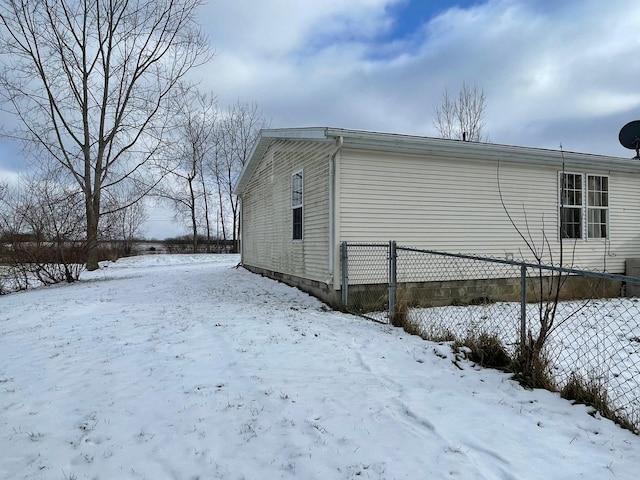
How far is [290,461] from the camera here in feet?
7.56

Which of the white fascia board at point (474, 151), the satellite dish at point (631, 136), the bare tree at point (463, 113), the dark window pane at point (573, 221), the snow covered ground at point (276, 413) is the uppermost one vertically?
the bare tree at point (463, 113)

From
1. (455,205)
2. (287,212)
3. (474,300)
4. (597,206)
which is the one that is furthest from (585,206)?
(287,212)

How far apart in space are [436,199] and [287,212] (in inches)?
144

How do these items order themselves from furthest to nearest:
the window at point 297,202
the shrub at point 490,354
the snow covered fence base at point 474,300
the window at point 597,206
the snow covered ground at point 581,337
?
the window at point 597,206 → the window at point 297,202 → the snow covered fence base at point 474,300 → the shrub at point 490,354 → the snow covered ground at point 581,337

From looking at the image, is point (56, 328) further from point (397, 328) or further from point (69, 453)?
point (397, 328)

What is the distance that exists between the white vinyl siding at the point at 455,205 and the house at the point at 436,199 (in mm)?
21

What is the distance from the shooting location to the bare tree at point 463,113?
79.0 ft

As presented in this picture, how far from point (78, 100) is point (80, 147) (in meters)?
2.22

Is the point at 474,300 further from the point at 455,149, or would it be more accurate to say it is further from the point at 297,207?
the point at 297,207

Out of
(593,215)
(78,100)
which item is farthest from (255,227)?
(78,100)

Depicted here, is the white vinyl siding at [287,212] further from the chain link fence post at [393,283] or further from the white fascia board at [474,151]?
the chain link fence post at [393,283]

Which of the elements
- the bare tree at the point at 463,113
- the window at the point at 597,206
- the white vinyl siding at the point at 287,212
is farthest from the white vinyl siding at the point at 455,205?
the bare tree at the point at 463,113

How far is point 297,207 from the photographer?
920 cm

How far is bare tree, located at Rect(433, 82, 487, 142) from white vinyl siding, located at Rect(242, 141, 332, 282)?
1544cm
